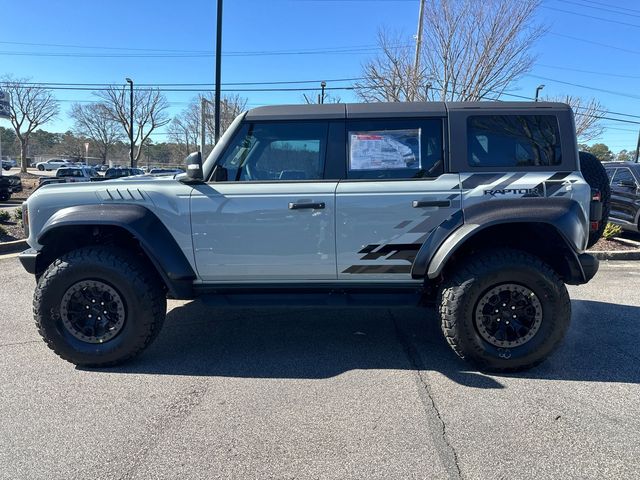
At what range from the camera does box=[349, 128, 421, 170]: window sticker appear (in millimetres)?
3715

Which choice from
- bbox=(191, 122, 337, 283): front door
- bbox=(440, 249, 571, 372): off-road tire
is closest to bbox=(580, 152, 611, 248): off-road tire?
bbox=(440, 249, 571, 372): off-road tire

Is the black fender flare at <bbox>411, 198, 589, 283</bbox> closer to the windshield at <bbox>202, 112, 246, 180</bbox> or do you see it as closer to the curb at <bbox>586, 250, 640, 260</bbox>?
the windshield at <bbox>202, 112, 246, 180</bbox>

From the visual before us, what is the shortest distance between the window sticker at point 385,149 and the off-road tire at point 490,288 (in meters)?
1.01

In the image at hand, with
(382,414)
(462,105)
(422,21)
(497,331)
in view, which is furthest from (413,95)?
(382,414)

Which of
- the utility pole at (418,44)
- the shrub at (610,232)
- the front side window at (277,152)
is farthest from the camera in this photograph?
the utility pole at (418,44)

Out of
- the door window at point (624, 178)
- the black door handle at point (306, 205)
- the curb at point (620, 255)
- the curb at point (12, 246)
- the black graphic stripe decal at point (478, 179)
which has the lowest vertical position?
the curb at point (620, 255)

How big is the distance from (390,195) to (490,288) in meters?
1.08

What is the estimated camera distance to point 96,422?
2.93 metres

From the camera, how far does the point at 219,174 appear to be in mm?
A: 3766

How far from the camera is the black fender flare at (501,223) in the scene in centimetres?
345

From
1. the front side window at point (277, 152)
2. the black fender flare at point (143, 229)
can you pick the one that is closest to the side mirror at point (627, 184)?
the front side window at point (277, 152)

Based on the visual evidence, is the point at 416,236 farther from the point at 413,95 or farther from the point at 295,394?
the point at 413,95

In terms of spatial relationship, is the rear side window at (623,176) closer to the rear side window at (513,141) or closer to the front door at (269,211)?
the rear side window at (513,141)

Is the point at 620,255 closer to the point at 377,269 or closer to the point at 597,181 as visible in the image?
the point at 597,181
